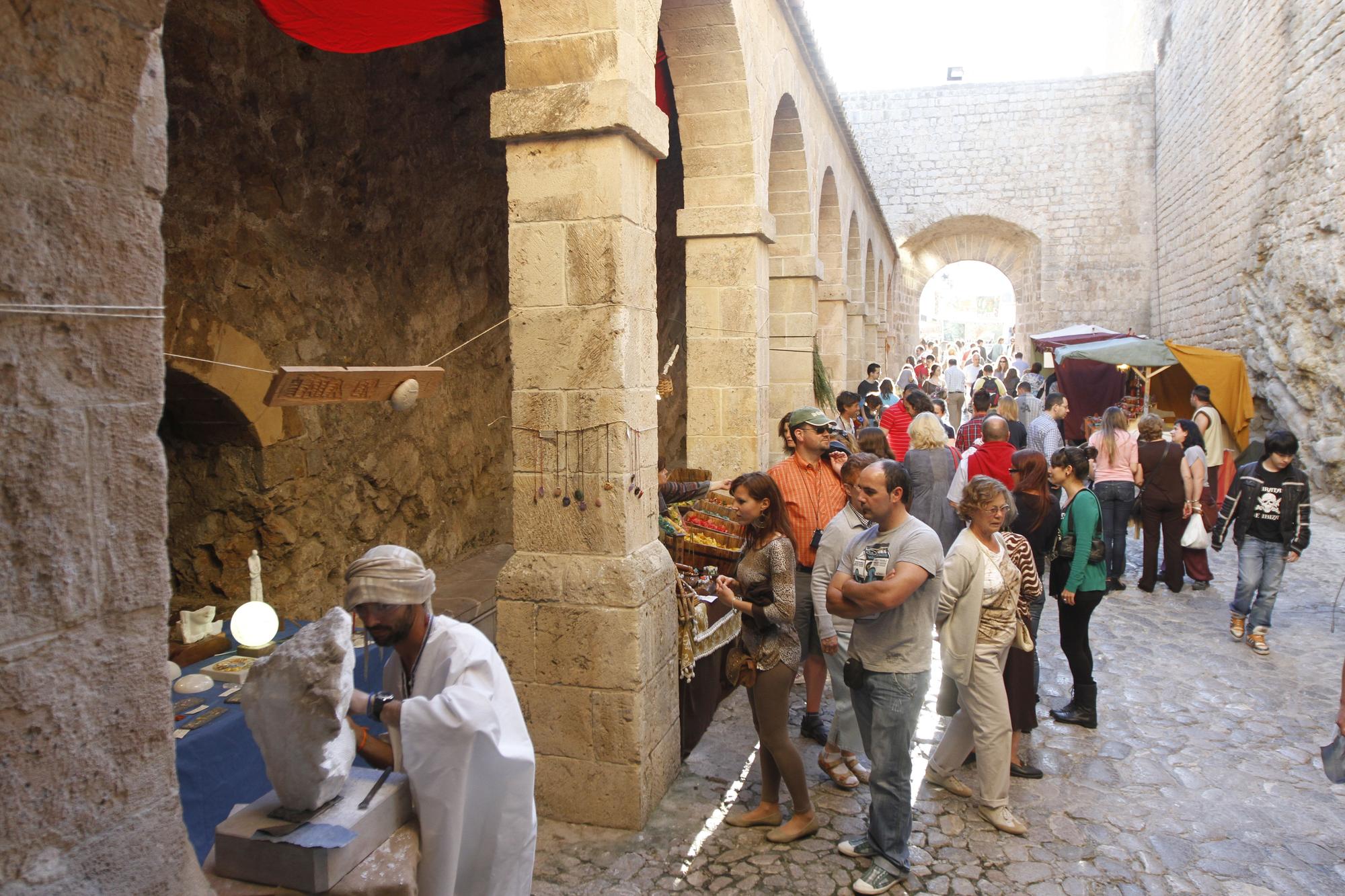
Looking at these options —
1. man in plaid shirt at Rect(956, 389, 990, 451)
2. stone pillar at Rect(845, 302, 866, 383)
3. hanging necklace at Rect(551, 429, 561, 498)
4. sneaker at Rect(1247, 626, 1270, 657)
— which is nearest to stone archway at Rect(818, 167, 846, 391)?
stone pillar at Rect(845, 302, 866, 383)

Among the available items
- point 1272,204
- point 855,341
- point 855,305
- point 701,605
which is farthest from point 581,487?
point 1272,204

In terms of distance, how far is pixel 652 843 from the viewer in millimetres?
3654

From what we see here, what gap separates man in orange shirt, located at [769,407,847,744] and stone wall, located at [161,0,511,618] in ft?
10.2

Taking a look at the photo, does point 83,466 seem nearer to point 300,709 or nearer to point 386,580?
point 300,709

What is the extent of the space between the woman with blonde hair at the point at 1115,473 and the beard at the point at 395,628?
247 inches

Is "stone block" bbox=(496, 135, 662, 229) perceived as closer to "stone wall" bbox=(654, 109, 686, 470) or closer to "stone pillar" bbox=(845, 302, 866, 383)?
"stone wall" bbox=(654, 109, 686, 470)

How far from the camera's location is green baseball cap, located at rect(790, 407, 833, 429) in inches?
180

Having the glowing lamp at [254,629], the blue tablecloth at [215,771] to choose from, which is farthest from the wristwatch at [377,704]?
the glowing lamp at [254,629]

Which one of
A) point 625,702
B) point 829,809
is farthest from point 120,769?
point 829,809

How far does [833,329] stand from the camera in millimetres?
11508

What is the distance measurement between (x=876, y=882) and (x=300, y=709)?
7.77ft

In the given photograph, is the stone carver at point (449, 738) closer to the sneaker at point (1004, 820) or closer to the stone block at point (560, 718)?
the stone block at point (560, 718)

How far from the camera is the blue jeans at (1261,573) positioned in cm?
608

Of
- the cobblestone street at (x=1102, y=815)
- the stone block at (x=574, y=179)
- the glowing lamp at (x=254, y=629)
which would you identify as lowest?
the cobblestone street at (x=1102, y=815)
